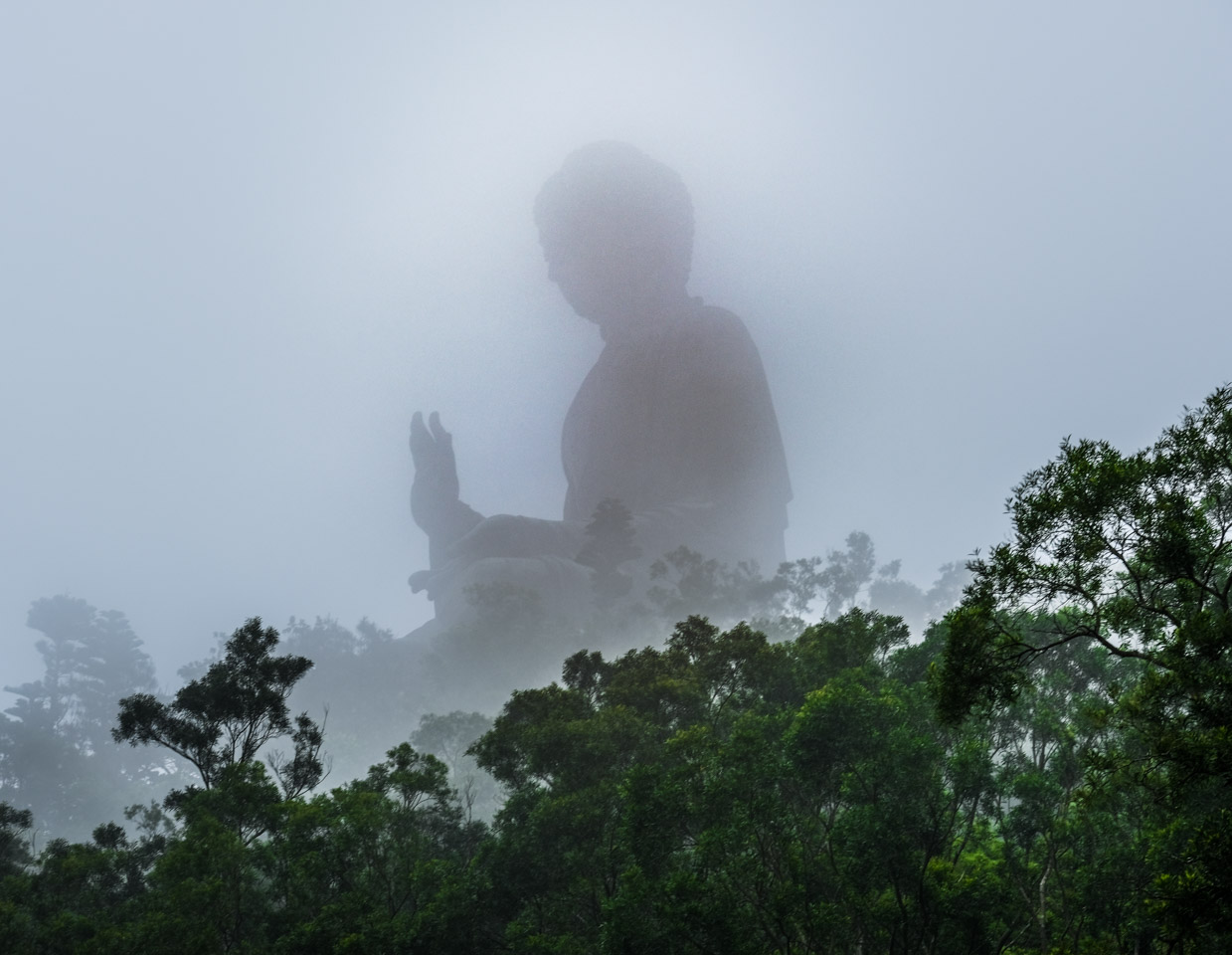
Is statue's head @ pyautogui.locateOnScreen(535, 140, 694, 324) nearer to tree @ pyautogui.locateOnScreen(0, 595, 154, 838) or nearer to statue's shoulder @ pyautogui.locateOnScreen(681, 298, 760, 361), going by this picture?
statue's shoulder @ pyautogui.locateOnScreen(681, 298, 760, 361)

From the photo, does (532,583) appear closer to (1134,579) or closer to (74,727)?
(74,727)

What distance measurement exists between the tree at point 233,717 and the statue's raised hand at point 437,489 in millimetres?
57255

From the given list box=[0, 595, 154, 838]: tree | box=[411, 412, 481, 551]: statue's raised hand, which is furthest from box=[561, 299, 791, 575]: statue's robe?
box=[0, 595, 154, 838]: tree

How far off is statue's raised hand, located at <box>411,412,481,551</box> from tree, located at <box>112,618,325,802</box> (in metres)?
57.3

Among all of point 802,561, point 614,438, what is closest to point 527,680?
point 802,561

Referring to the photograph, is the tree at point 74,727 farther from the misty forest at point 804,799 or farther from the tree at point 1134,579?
the tree at point 1134,579

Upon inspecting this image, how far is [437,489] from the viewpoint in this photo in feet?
259

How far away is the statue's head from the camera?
9081 centimetres

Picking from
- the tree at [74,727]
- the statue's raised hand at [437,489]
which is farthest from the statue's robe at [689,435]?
the tree at [74,727]

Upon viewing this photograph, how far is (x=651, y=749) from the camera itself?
56.8ft

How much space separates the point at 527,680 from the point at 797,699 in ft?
151

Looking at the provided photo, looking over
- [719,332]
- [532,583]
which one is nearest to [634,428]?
[719,332]

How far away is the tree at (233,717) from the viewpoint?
64.1 ft

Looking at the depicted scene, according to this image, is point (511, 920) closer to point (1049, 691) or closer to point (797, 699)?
point (797, 699)
